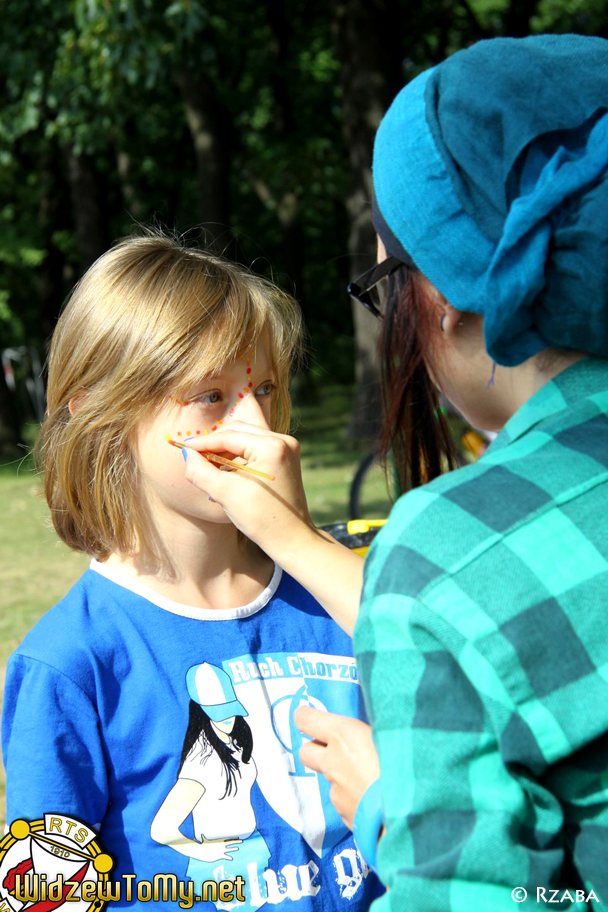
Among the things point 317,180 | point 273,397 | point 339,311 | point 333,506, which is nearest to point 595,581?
point 273,397

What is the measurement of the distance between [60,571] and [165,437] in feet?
18.2

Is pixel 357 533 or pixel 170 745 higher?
pixel 170 745

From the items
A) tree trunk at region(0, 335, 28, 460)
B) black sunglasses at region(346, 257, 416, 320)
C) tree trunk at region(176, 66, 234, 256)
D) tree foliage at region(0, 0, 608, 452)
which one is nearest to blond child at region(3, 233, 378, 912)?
black sunglasses at region(346, 257, 416, 320)

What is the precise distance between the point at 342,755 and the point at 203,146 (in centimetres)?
1258

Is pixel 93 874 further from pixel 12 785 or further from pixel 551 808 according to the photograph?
pixel 551 808

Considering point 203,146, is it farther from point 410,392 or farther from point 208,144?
point 410,392

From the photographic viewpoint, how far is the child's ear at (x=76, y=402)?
73.7 inches

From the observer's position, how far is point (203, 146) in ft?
42.1

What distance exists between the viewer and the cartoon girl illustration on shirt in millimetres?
1600

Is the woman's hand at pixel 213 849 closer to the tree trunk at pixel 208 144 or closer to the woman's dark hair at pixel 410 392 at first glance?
the woman's dark hair at pixel 410 392

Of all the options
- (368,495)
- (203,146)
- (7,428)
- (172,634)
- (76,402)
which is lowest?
(7,428)

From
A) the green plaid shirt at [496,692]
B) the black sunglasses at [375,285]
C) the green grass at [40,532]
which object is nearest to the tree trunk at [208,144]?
the green grass at [40,532]

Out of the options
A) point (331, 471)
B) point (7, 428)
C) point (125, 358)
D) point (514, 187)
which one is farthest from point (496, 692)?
point (7, 428)

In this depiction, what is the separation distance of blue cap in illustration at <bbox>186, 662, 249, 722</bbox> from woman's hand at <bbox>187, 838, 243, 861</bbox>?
7.9 inches
